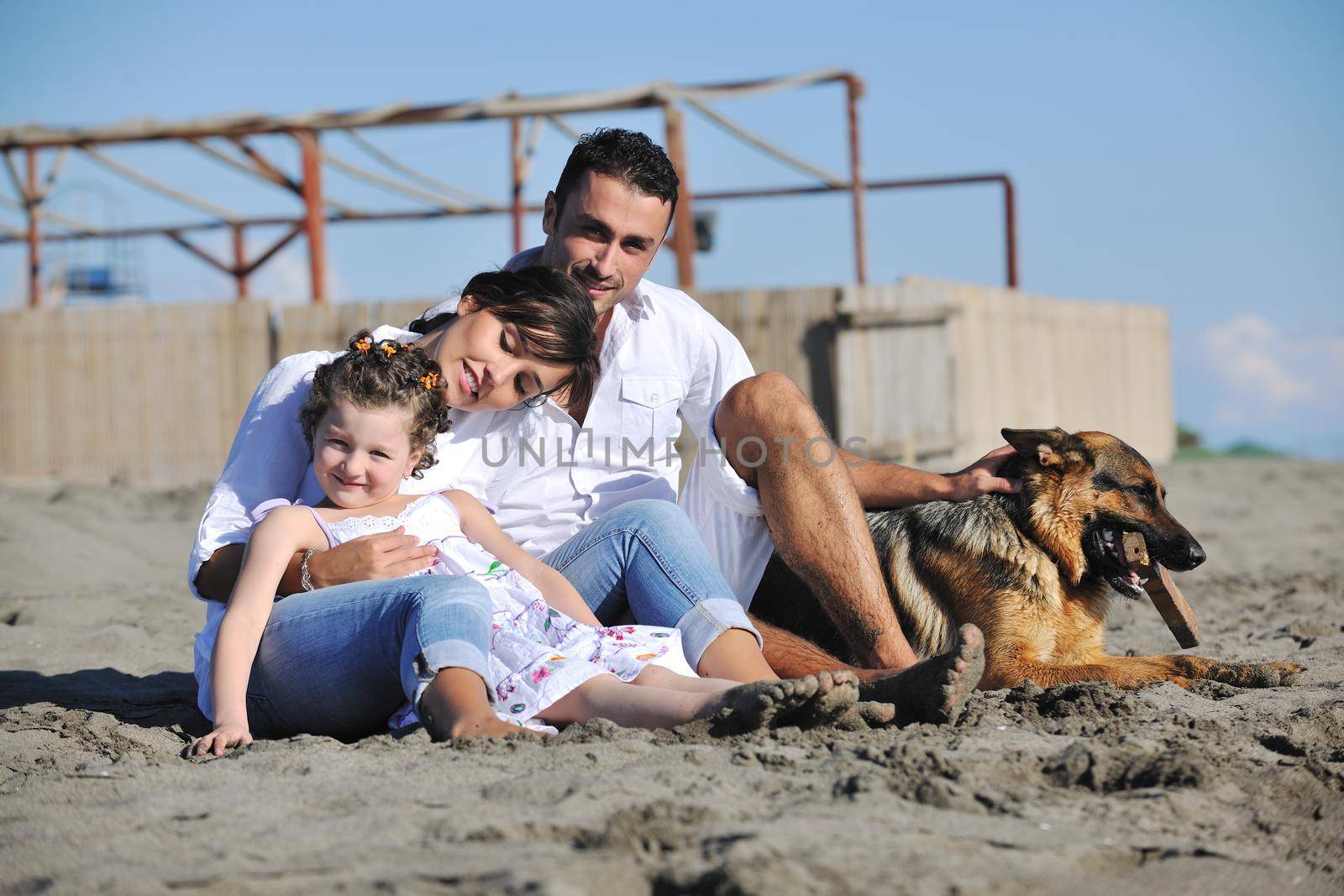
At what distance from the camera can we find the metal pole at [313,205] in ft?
38.3

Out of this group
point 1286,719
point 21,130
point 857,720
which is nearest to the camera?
point 857,720

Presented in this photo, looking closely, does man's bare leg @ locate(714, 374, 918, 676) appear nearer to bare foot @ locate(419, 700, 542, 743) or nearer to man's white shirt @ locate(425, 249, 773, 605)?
man's white shirt @ locate(425, 249, 773, 605)

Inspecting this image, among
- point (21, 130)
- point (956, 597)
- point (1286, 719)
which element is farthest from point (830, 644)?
point (21, 130)

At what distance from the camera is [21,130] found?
12.2 metres

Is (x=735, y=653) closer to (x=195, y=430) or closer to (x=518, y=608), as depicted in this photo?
(x=518, y=608)

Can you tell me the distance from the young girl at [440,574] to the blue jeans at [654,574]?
111 mm

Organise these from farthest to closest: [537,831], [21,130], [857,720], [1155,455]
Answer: [1155,455] → [21,130] → [857,720] → [537,831]

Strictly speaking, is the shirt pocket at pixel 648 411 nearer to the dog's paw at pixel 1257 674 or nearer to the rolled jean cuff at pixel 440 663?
the rolled jean cuff at pixel 440 663

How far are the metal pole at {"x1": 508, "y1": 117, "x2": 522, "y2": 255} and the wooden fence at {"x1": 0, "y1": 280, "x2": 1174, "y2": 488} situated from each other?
1.27 metres

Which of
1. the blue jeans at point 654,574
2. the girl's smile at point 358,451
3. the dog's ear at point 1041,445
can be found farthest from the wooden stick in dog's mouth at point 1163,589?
the girl's smile at point 358,451

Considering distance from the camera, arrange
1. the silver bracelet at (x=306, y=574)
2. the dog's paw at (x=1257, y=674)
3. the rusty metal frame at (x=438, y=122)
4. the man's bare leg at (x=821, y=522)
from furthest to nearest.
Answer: the rusty metal frame at (x=438, y=122) → the dog's paw at (x=1257, y=674) → the man's bare leg at (x=821, y=522) → the silver bracelet at (x=306, y=574)

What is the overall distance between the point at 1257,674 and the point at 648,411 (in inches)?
85.8

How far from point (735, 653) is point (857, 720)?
18.0 inches

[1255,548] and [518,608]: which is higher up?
[518,608]
